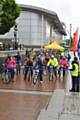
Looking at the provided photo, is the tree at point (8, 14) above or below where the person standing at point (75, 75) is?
above

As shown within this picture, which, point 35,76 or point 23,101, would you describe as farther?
point 35,76

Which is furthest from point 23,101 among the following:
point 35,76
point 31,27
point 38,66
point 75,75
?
point 31,27

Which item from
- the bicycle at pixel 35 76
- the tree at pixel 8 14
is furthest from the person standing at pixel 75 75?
the tree at pixel 8 14

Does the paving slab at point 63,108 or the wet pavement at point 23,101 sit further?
the wet pavement at point 23,101

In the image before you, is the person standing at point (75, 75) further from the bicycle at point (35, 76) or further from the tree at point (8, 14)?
the tree at point (8, 14)

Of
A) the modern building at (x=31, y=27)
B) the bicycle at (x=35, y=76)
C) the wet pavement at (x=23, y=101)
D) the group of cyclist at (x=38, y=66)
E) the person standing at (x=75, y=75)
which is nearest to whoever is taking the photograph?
the wet pavement at (x=23, y=101)

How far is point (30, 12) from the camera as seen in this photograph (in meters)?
84.6

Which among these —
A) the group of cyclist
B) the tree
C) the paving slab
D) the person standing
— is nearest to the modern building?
the tree

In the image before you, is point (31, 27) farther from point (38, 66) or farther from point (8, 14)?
point (38, 66)

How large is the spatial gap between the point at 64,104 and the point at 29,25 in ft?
223

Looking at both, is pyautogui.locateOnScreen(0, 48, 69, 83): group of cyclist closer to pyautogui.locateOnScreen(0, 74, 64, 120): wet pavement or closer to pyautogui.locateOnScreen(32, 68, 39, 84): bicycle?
pyautogui.locateOnScreen(32, 68, 39, 84): bicycle

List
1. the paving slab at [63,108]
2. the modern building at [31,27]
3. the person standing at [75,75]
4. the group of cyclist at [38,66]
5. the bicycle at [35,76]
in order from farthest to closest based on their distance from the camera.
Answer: the modern building at [31,27], the group of cyclist at [38,66], the bicycle at [35,76], the person standing at [75,75], the paving slab at [63,108]

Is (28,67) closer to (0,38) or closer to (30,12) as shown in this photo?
(0,38)

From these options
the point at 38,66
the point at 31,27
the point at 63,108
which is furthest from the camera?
the point at 31,27
